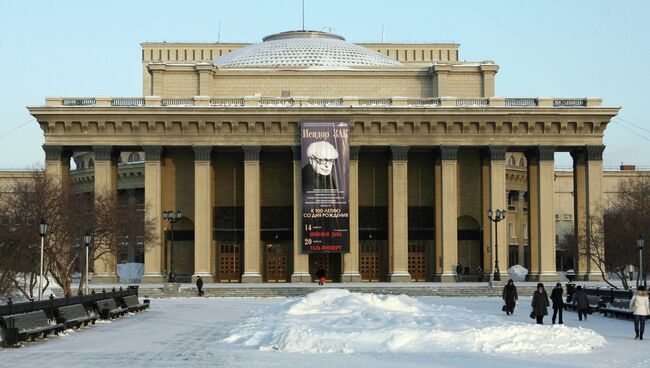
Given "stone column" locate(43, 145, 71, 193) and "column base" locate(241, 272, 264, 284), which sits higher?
"stone column" locate(43, 145, 71, 193)

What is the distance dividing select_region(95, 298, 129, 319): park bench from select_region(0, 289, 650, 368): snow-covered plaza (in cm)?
208

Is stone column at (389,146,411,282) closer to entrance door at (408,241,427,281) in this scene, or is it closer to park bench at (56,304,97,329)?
entrance door at (408,241,427,281)

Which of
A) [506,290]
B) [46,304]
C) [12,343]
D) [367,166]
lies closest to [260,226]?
[367,166]

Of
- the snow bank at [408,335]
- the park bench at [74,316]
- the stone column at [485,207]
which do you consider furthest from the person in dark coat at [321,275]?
the snow bank at [408,335]

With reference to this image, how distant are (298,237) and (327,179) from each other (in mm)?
4505

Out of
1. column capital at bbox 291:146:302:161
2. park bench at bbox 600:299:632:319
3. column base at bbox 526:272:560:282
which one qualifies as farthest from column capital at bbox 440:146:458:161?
Answer: park bench at bbox 600:299:632:319

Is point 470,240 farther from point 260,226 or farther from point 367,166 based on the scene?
point 260,226

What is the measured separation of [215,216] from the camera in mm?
77125

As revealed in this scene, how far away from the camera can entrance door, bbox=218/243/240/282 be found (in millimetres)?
76812

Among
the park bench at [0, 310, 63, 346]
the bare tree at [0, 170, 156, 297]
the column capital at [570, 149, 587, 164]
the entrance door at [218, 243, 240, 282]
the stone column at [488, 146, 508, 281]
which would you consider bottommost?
the park bench at [0, 310, 63, 346]

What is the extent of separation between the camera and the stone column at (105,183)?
72.5 meters

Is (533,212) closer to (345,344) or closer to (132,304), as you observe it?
(132,304)

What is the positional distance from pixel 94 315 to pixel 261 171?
42353mm

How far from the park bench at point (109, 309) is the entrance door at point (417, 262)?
38973 millimetres
